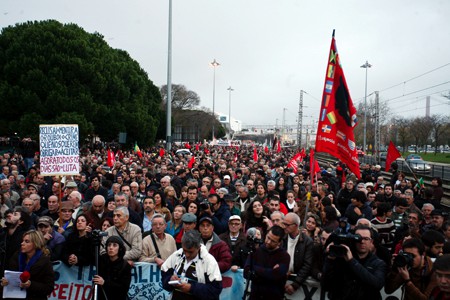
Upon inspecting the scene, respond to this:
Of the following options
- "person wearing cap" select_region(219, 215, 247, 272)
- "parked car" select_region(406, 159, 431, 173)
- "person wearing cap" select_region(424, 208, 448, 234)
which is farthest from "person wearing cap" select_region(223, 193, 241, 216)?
"parked car" select_region(406, 159, 431, 173)

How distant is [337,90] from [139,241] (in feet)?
12.6

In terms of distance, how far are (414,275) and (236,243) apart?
246cm

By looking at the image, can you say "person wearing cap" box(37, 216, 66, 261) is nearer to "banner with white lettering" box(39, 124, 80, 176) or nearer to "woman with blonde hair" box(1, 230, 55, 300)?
"woman with blonde hair" box(1, 230, 55, 300)

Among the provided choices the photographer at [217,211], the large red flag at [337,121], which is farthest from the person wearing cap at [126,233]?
the large red flag at [337,121]

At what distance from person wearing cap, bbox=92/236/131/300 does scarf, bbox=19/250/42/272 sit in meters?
0.73

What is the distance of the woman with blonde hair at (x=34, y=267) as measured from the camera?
15.3 ft

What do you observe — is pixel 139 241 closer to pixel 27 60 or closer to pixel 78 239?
pixel 78 239

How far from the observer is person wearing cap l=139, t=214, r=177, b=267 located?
5.75 metres

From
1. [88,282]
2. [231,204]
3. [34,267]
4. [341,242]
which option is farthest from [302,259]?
[231,204]

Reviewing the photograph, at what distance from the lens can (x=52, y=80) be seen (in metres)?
31.0

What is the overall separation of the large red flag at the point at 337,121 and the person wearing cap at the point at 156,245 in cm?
268

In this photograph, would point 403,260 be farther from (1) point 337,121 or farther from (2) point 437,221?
(2) point 437,221

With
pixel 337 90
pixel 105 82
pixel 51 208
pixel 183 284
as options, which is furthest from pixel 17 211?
pixel 105 82

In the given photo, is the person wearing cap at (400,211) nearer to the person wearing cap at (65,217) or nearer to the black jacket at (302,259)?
the black jacket at (302,259)
